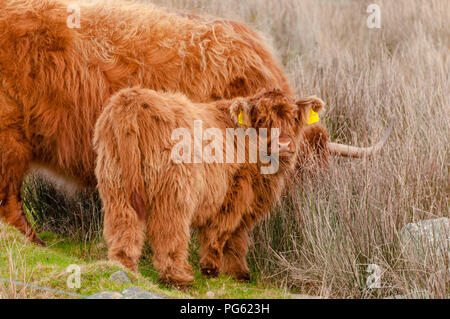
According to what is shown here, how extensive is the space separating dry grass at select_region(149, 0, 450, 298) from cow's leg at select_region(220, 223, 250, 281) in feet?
1.03

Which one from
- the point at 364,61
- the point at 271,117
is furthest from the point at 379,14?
the point at 271,117

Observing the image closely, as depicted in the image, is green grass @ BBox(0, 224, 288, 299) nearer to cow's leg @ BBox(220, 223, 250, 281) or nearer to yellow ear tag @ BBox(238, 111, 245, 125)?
cow's leg @ BBox(220, 223, 250, 281)

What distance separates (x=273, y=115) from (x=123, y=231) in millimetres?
1284

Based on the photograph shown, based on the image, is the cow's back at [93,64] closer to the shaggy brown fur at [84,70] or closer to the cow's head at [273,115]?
the shaggy brown fur at [84,70]

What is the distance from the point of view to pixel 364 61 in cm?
818

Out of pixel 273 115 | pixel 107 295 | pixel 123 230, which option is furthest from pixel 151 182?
pixel 273 115

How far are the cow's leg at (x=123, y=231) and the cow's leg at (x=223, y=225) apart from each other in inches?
26.6

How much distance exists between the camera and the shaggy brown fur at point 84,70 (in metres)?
4.99

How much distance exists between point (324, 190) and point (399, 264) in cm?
92

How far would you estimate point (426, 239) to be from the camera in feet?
13.4

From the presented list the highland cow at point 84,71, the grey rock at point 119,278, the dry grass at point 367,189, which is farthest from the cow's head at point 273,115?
the grey rock at point 119,278

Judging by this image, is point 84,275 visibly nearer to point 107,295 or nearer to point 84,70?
point 107,295

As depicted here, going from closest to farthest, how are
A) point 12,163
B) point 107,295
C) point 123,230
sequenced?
point 107,295 → point 123,230 → point 12,163

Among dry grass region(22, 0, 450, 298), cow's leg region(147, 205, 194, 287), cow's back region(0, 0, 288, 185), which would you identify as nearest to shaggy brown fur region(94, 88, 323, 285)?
cow's leg region(147, 205, 194, 287)
